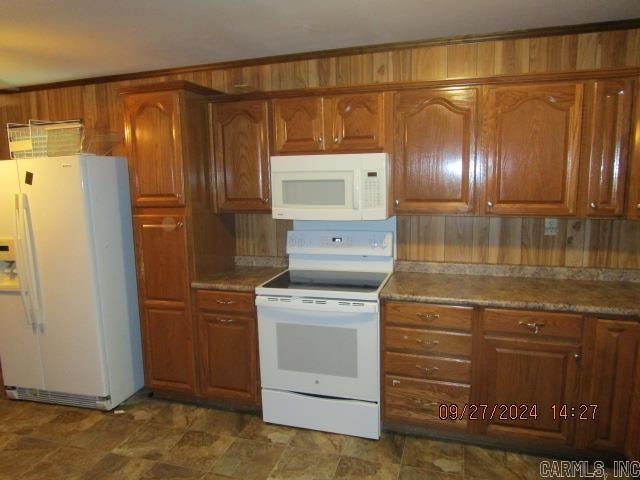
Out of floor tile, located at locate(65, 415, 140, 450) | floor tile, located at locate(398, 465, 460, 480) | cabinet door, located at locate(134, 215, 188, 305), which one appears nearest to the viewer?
floor tile, located at locate(398, 465, 460, 480)

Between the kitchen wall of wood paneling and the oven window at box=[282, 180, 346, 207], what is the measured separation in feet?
1.69

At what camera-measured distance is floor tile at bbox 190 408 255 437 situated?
259 cm

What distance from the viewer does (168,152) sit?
2.61 m

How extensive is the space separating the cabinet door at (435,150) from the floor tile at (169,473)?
184 centimetres

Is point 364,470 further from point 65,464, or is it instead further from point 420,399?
point 65,464

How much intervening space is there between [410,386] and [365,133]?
57.7 inches

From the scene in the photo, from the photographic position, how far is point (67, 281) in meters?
2.68

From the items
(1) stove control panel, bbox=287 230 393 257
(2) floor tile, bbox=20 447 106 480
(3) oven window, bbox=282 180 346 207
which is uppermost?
(3) oven window, bbox=282 180 346 207

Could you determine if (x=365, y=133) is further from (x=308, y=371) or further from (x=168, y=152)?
(x=308, y=371)

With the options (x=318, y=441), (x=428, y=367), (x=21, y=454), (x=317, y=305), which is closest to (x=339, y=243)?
(x=317, y=305)

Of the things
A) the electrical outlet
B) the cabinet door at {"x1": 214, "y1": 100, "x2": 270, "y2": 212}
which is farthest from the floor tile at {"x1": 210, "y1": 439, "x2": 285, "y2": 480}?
the electrical outlet

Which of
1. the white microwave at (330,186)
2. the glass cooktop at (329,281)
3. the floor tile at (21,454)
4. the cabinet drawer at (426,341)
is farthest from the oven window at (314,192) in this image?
the floor tile at (21,454)

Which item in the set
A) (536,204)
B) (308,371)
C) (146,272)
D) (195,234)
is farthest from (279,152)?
(536,204)

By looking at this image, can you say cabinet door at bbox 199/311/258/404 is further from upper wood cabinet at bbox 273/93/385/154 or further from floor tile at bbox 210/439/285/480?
upper wood cabinet at bbox 273/93/385/154
